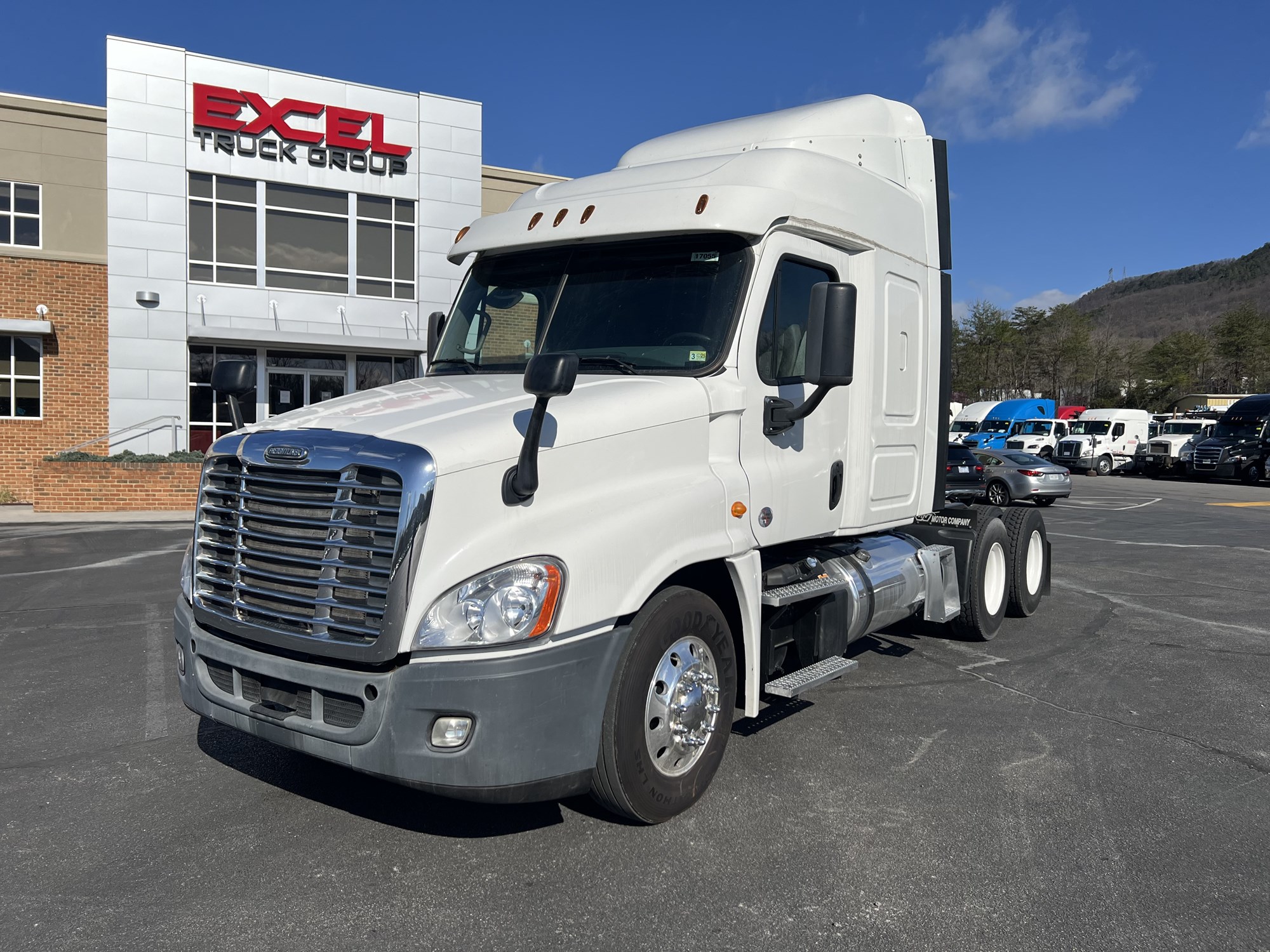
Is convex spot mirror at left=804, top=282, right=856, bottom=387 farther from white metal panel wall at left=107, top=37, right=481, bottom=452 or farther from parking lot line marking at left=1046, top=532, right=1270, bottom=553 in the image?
white metal panel wall at left=107, top=37, right=481, bottom=452

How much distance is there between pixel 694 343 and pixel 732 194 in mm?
727

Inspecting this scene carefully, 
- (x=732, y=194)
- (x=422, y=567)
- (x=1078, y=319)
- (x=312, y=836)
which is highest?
(x=1078, y=319)

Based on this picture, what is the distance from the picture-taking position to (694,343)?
4410 millimetres

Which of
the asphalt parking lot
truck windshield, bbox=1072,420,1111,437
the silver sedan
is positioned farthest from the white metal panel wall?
truck windshield, bbox=1072,420,1111,437

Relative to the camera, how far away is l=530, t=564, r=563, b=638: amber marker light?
3438mm

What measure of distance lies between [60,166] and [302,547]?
69.0ft

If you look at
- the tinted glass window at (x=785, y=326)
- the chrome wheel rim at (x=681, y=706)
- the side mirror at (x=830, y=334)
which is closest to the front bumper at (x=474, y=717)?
the chrome wheel rim at (x=681, y=706)

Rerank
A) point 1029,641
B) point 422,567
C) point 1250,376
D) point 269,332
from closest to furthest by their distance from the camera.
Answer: point 422,567, point 1029,641, point 269,332, point 1250,376

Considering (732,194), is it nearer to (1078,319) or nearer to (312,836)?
(312,836)

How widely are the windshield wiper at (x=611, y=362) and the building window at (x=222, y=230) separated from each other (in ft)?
63.6

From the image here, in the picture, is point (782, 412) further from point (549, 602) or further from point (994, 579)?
point (994, 579)

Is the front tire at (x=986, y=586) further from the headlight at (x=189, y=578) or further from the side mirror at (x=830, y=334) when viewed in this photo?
the headlight at (x=189, y=578)

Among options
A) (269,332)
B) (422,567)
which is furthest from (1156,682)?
(269,332)

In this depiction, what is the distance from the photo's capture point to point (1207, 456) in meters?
33.6
